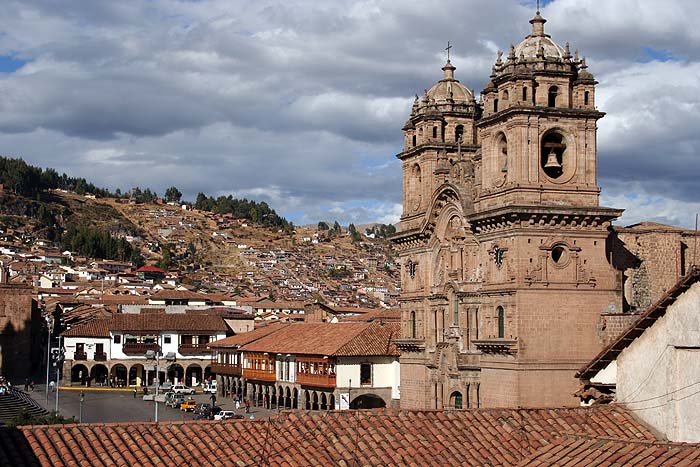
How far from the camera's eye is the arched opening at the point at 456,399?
4909 centimetres

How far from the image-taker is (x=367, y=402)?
6675 cm

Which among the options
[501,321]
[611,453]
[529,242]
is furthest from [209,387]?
[611,453]

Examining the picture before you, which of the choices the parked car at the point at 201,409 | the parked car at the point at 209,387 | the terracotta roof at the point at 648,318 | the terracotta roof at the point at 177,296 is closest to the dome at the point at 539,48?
the terracotta roof at the point at 648,318

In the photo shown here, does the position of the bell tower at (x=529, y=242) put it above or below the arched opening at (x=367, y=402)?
above

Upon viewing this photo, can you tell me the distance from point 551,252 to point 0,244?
164 m

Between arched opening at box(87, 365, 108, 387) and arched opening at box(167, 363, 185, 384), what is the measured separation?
5.19m

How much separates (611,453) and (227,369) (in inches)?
2694

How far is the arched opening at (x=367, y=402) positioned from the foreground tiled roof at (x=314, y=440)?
149 ft

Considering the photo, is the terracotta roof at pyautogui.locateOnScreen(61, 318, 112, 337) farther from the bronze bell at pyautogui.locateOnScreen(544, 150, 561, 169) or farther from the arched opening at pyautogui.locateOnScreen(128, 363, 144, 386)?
the bronze bell at pyautogui.locateOnScreen(544, 150, 561, 169)

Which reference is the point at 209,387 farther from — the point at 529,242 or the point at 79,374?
the point at 529,242

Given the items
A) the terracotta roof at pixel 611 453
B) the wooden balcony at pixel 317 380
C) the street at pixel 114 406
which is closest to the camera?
the terracotta roof at pixel 611 453

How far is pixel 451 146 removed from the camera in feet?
181

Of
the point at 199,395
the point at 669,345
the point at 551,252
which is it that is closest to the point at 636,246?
the point at 551,252

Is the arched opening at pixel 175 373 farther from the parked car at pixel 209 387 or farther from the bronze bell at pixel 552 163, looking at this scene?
the bronze bell at pixel 552 163
